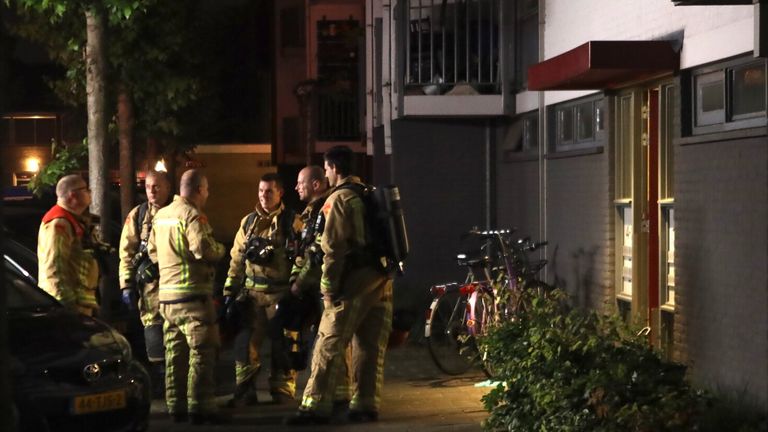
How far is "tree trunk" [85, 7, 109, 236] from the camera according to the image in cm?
1313

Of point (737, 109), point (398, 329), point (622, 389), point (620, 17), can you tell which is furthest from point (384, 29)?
point (622, 389)

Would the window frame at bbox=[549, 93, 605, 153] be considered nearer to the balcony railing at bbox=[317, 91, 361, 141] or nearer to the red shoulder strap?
the red shoulder strap

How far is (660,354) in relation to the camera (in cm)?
896

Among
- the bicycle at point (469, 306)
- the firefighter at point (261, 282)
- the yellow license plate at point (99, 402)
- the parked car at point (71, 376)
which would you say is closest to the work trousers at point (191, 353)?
the parked car at point (71, 376)

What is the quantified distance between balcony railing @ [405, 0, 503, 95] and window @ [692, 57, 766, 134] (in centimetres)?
604

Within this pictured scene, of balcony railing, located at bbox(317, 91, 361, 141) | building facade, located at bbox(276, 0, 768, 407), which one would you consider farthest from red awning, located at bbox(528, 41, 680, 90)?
balcony railing, located at bbox(317, 91, 361, 141)

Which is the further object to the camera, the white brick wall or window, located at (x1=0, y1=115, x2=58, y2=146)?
window, located at (x1=0, y1=115, x2=58, y2=146)

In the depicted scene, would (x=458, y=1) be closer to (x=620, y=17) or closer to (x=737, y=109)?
(x=620, y=17)

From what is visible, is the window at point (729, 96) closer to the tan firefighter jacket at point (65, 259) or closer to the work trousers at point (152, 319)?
the work trousers at point (152, 319)

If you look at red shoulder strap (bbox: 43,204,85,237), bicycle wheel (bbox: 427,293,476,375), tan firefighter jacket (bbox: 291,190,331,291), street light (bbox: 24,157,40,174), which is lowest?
bicycle wheel (bbox: 427,293,476,375)

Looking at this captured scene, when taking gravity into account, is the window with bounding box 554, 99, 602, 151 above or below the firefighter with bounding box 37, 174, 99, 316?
above

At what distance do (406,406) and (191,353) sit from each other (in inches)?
A: 75.2

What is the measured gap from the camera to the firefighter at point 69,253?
1020 centimetres

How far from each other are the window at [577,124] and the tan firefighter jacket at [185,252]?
13.8ft
